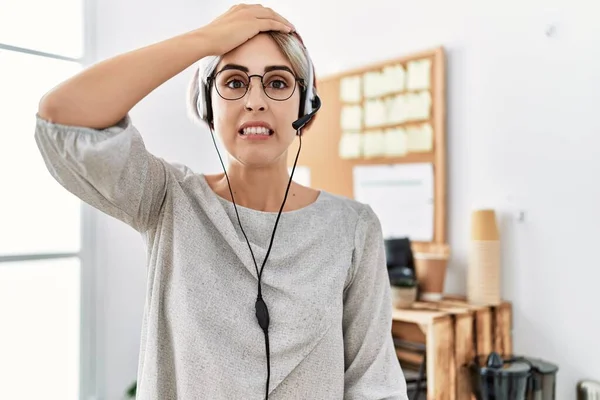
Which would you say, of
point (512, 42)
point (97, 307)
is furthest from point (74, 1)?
point (512, 42)

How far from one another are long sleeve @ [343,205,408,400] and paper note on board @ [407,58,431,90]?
1.14 m

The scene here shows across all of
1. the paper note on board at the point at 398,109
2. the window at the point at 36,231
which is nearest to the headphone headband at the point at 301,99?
the paper note on board at the point at 398,109

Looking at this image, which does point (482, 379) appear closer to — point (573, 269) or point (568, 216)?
point (573, 269)

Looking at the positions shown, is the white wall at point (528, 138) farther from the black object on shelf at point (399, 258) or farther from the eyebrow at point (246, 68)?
the eyebrow at point (246, 68)

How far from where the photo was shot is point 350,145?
7.13 feet

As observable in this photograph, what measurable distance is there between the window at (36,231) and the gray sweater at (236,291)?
170 cm

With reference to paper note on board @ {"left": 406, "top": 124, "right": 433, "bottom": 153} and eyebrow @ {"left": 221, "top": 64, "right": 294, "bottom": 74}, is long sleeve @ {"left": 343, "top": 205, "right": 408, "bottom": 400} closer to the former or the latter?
eyebrow @ {"left": 221, "top": 64, "right": 294, "bottom": 74}

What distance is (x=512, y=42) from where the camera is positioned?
5.64ft

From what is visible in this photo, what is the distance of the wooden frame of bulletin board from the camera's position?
188 cm

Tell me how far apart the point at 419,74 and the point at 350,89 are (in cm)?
34

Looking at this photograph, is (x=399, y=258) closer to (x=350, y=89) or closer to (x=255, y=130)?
(x=350, y=89)

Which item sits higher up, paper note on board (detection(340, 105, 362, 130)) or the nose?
paper note on board (detection(340, 105, 362, 130))

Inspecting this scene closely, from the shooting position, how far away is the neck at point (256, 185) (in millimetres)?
912

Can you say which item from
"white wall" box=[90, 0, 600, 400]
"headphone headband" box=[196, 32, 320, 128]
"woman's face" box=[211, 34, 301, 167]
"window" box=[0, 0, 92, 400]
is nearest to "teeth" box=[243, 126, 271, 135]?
"woman's face" box=[211, 34, 301, 167]
